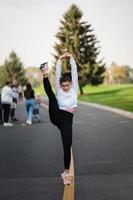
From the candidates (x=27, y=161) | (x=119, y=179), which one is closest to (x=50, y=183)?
(x=119, y=179)

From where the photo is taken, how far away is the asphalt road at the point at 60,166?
6.80 meters

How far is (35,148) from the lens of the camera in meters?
12.2

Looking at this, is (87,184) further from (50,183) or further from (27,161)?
(27,161)

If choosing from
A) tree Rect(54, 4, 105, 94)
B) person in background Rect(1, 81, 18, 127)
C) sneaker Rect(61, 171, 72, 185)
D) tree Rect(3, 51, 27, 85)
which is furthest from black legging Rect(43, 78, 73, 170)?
tree Rect(3, 51, 27, 85)

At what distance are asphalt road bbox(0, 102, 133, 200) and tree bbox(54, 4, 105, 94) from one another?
5182 centimetres

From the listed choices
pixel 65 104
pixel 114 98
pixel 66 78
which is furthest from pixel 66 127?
pixel 114 98

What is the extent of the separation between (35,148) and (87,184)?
16.5 feet

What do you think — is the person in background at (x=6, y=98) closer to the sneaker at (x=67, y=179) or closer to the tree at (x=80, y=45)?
the sneaker at (x=67, y=179)

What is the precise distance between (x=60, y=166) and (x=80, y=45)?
197 ft

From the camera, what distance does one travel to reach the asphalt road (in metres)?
6.80

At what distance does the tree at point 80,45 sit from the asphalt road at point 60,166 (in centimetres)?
5182

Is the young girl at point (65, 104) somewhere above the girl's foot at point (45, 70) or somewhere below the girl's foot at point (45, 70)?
below

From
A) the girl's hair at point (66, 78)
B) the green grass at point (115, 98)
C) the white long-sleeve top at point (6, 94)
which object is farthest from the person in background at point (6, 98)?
the girl's hair at point (66, 78)

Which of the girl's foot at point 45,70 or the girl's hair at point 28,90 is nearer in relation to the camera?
the girl's foot at point 45,70
